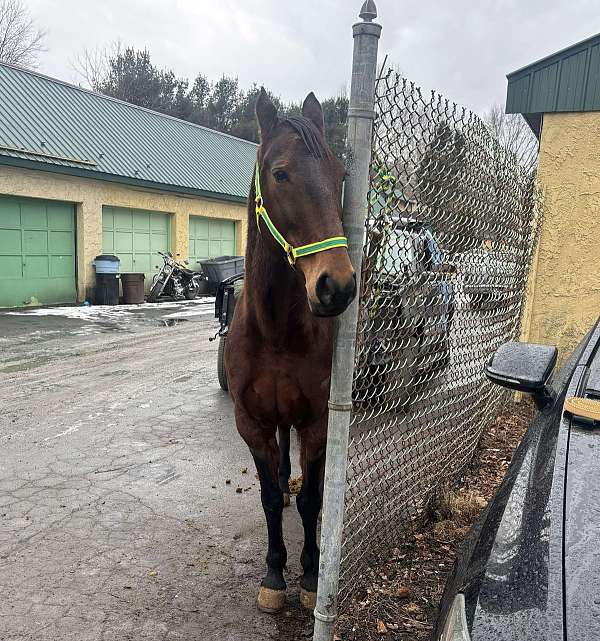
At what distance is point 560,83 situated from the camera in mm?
5758

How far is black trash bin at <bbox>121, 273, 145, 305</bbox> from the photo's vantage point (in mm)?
15883

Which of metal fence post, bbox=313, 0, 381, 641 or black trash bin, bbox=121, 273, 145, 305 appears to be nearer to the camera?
metal fence post, bbox=313, 0, 381, 641

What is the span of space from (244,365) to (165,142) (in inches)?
751

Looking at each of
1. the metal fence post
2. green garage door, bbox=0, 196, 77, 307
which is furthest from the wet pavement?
green garage door, bbox=0, 196, 77, 307

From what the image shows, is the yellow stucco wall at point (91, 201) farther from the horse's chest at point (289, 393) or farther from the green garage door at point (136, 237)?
the horse's chest at point (289, 393)

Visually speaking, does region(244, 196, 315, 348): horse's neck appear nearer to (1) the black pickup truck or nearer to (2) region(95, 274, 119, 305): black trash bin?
(1) the black pickup truck

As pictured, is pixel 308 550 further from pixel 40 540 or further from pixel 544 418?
pixel 40 540

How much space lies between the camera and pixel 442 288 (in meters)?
3.44

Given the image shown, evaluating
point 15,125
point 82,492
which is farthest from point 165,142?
point 82,492

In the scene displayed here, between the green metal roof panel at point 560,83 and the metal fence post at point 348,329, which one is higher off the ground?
the green metal roof panel at point 560,83

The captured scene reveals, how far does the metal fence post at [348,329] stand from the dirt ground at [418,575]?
0.55 meters

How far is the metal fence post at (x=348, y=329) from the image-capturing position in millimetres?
1909

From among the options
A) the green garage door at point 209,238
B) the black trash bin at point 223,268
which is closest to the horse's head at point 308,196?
the black trash bin at point 223,268

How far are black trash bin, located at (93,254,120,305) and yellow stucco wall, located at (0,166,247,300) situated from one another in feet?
1.06
